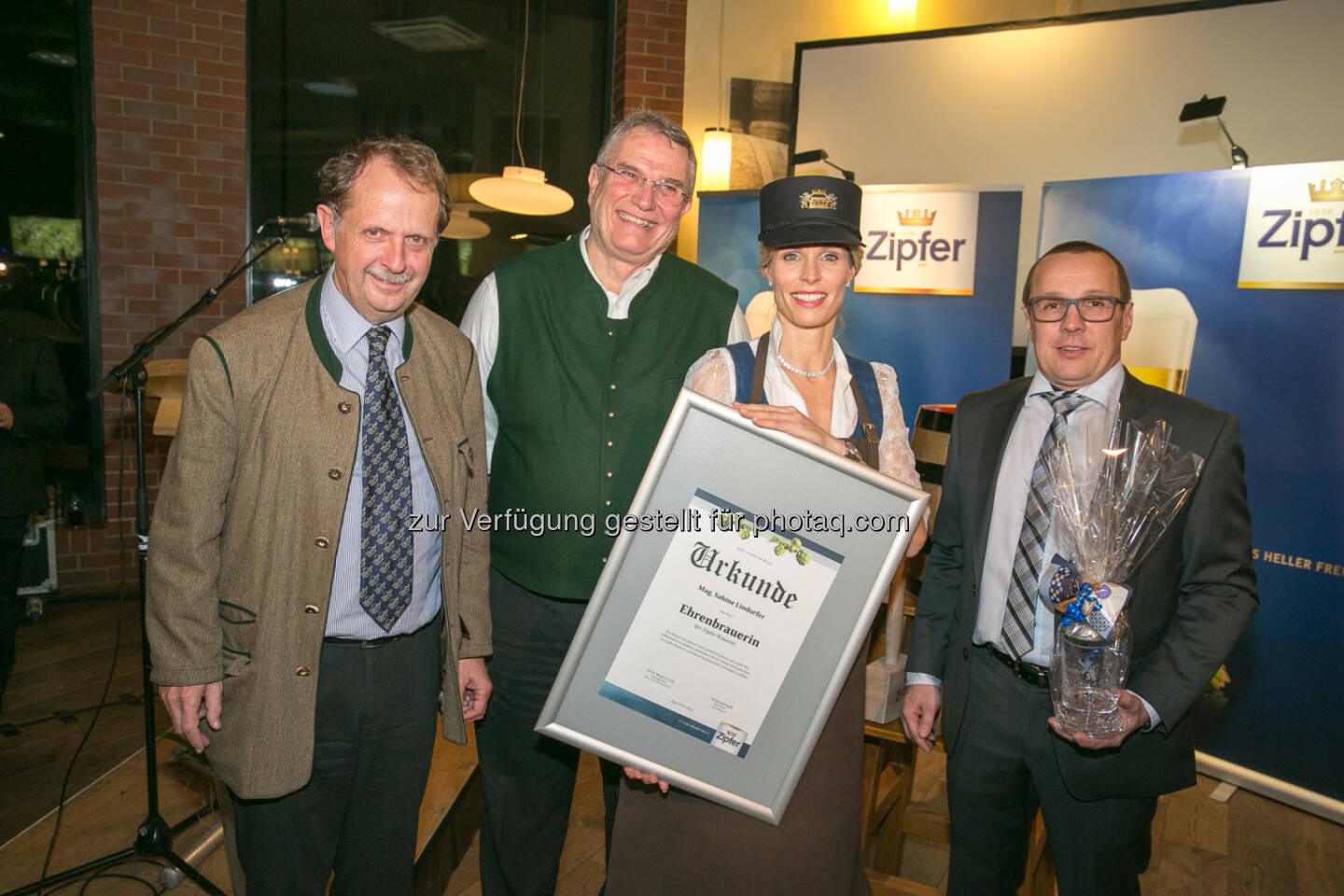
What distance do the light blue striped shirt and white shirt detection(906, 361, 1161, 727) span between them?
123 centimetres

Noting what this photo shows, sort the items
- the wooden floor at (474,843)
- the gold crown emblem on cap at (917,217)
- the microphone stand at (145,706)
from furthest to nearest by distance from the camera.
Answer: the gold crown emblem on cap at (917,217) < the wooden floor at (474,843) < the microphone stand at (145,706)

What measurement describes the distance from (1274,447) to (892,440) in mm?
2755

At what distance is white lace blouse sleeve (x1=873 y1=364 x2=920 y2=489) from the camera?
68.0 inches

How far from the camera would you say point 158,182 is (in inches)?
209

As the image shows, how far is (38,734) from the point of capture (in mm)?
3670

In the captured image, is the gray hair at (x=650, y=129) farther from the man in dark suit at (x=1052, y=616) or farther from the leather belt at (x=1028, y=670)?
the leather belt at (x=1028, y=670)

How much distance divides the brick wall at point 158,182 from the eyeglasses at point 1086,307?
17.1 ft

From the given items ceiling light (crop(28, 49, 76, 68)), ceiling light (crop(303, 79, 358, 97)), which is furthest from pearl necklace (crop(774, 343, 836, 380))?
ceiling light (crop(28, 49, 76, 68))

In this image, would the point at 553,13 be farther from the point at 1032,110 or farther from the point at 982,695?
the point at 982,695

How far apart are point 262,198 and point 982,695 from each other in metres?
5.58

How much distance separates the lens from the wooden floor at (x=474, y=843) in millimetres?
2865

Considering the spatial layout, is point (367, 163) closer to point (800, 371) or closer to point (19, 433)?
point (800, 371)

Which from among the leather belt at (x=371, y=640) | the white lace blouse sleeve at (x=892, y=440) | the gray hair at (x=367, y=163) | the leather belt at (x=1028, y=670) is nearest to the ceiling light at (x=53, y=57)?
the gray hair at (x=367, y=163)

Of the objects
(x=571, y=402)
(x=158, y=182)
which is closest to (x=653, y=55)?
(x=158, y=182)
